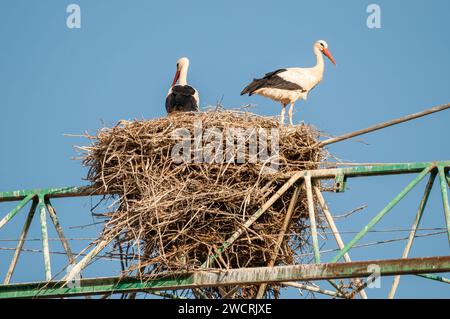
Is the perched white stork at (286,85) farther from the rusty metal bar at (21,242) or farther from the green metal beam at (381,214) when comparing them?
the green metal beam at (381,214)

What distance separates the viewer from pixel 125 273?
41.5 ft

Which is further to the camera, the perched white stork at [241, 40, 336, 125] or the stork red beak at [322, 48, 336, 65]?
the stork red beak at [322, 48, 336, 65]

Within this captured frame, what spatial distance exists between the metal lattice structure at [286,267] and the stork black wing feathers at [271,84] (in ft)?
16.1

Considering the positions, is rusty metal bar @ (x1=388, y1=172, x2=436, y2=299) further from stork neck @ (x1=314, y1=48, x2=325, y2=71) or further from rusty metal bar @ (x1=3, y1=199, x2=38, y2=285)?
stork neck @ (x1=314, y1=48, x2=325, y2=71)

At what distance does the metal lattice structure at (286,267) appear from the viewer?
1173cm

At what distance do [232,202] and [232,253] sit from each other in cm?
58

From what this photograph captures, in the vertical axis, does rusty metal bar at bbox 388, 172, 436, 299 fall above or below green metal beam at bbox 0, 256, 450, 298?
above

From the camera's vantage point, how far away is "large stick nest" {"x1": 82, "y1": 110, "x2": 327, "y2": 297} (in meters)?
13.6

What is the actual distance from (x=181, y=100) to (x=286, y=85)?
1873 mm

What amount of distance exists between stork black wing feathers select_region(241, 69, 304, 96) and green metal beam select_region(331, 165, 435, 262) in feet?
22.0

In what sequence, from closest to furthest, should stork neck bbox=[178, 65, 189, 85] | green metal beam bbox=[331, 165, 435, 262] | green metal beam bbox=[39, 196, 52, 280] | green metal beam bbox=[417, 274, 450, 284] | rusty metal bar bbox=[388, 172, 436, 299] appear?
1. green metal beam bbox=[331, 165, 435, 262]
2. rusty metal bar bbox=[388, 172, 436, 299]
3. green metal beam bbox=[417, 274, 450, 284]
4. green metal beam bbox=[39, 196, 52, 280]
5. stork neck bbox=[178, 65, 189, 85]

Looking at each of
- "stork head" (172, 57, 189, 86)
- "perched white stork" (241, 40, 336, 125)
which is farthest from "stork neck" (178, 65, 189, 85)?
"perched white stork" (241, 40, 336, 125)

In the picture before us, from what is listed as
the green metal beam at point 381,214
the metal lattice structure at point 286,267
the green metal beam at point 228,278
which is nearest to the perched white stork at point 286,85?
the metal lattice structure at point 286,267
